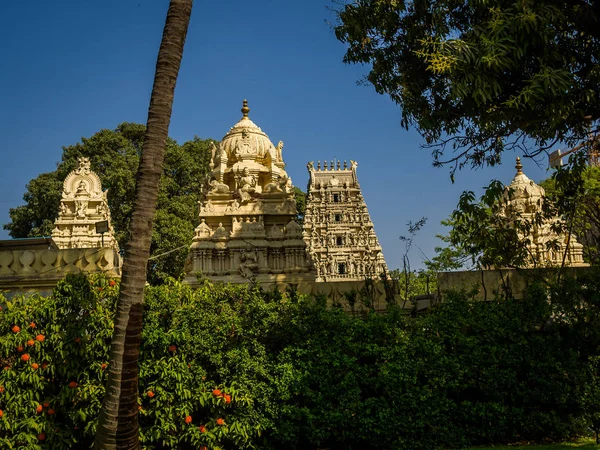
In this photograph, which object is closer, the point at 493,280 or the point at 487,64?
the point at 487,64

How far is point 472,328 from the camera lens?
28.5 ft

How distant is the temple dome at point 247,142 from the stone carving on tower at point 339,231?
1725 cm

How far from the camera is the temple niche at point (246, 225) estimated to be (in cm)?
2084

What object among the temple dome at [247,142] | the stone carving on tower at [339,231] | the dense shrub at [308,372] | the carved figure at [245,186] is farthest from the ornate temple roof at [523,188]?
the dense shrub at [308,372]

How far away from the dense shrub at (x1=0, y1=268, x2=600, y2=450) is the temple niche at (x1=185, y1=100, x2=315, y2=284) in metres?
11.1

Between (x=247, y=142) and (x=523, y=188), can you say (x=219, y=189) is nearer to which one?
(x=247, y=142)

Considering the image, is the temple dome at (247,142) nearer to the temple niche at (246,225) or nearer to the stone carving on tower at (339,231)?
the temple niche at (246,225)

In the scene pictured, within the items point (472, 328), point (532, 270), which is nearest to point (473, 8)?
point (532, 270)

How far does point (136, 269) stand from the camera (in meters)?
6.54

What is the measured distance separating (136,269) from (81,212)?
92.9 ft

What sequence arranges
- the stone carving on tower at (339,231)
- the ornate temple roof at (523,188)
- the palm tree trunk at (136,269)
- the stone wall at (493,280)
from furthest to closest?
the stone carving on tower at (339,231), the ornate temple roof at (523,188), the stone wall at (493,280), the palm tree trunk at (136,269)

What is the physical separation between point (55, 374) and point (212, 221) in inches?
571

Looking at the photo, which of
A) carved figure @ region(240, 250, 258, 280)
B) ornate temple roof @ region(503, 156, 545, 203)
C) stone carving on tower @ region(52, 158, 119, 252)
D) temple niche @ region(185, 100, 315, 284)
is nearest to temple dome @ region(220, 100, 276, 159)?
temple niche @ region(185, 100, 315, 284)

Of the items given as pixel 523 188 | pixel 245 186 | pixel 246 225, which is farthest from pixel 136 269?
pixel 523 188
